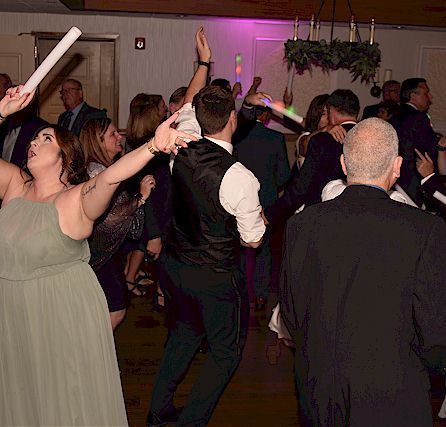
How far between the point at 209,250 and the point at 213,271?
0.10 metres

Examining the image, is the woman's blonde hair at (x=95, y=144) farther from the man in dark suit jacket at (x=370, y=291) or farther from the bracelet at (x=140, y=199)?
the man in dark suit jacket at (x=370, y=291)

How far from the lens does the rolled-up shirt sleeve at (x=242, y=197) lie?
2.77 meters

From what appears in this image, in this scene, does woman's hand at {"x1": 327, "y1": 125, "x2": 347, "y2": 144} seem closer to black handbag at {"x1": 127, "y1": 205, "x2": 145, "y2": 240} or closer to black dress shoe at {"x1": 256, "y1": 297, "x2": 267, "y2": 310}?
black handbag at {"x1": 127, "y1": 205, "x2": 145, "y2": 240}

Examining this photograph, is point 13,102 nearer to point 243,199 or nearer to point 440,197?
point 243,199

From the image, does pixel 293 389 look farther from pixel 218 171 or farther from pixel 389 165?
pixel 389 165

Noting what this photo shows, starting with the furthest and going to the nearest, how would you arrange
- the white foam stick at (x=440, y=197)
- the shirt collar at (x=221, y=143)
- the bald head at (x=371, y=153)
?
the white foam stick at (x=440, y=197), the shirt collar at (x=221, y=143), the bald head at (x=371, y=153)

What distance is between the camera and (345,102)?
373cm

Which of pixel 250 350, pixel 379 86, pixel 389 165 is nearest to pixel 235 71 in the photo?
pixel 379 86

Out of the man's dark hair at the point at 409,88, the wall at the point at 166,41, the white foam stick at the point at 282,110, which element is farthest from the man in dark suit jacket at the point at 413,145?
the wall at the point at 166,41

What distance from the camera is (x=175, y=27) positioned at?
8961 mm

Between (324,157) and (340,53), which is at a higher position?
(340,53)

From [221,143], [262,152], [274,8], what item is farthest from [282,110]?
[274,8]

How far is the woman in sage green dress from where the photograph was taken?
243cm

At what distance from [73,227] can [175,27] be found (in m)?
7.02
